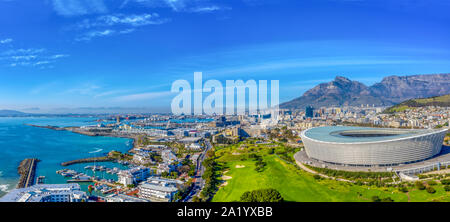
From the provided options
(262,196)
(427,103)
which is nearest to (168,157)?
(262,196)

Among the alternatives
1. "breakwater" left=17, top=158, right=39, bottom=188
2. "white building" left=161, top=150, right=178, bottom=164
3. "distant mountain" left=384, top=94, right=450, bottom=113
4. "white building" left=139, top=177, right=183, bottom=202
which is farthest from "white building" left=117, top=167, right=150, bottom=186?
"distant mountain" left=384, top=94, right=450, bottom=113

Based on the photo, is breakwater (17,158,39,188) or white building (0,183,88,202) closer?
white building (0,183,88,202)

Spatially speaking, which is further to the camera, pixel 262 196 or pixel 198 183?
pixel 198 183

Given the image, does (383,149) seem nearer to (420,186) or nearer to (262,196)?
(420,186)

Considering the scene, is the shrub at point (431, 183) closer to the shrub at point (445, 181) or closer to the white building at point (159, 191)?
the shrub at point (445, 181)

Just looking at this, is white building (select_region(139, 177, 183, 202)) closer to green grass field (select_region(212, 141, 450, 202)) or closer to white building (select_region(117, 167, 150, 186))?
white building (select_region(117, 167, 150, 186))

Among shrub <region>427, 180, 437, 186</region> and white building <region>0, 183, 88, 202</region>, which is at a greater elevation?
shrub <region>427, 180, 437, 186</region>

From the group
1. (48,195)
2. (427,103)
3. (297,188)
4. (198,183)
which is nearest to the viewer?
(48,195)

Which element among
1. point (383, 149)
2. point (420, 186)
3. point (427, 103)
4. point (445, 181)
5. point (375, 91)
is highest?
point (375, 91)

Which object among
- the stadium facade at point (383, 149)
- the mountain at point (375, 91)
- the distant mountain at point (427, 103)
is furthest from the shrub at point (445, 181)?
the mountain at point (375, 91)
